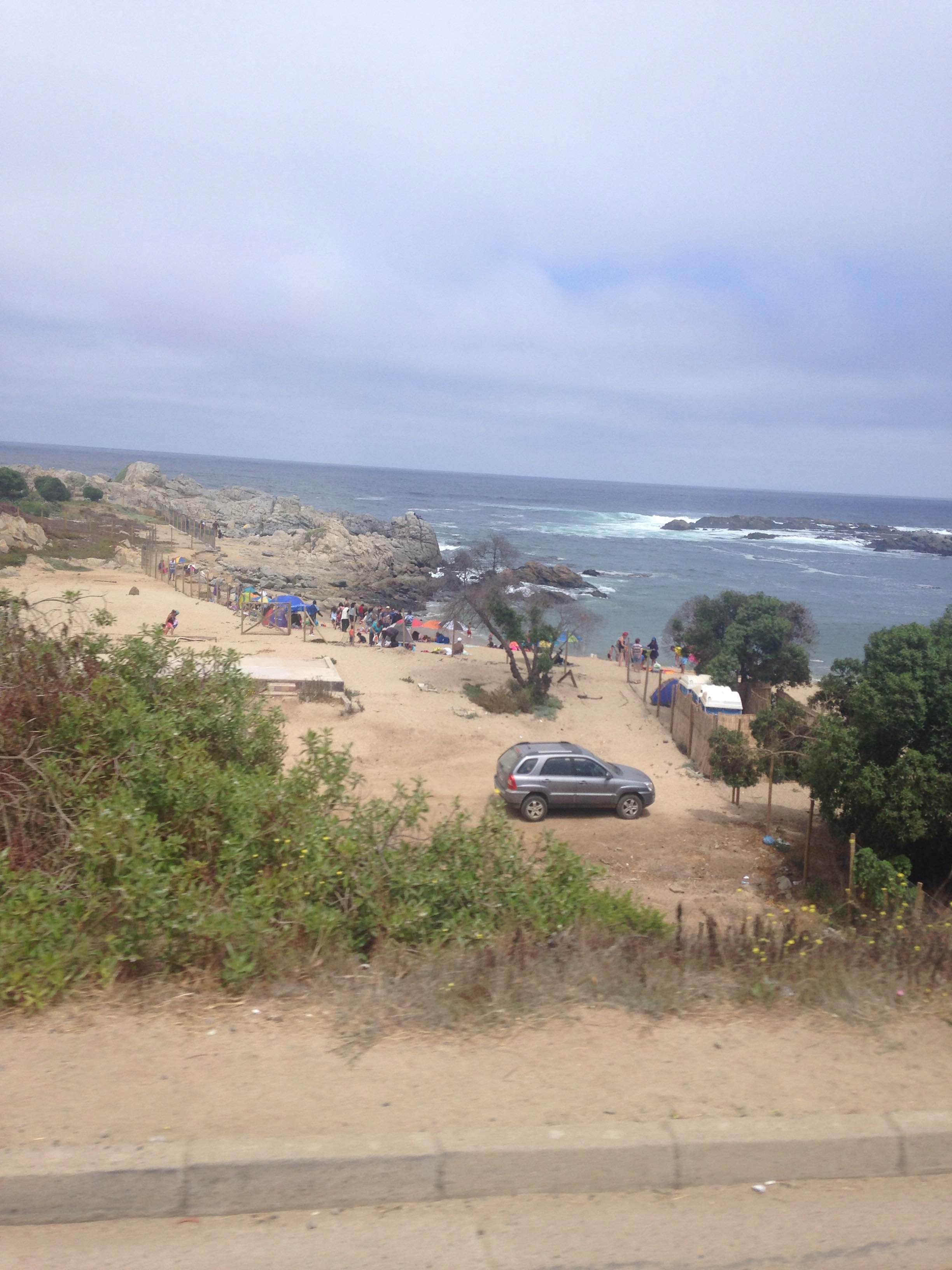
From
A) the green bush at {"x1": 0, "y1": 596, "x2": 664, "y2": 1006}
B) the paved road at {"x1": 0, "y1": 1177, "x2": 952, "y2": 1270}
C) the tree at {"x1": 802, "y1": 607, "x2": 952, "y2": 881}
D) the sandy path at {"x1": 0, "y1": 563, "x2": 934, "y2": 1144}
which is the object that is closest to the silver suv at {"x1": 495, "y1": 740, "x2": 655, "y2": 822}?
the tree at {"x1": 802, "y1": 607, "x2": 952, "y2": 881}

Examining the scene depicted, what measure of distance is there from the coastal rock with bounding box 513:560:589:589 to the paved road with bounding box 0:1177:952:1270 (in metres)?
55.1

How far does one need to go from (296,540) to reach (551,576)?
18.1 meters

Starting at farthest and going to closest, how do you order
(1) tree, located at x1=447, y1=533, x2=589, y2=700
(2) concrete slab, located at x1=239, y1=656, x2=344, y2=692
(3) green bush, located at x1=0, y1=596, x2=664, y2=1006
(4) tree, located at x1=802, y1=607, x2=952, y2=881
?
(1) tree, located at x1=447, y1=533, x2=589, y2=700 < (2) concrete slab, located at x1=239, y1=656, x2=344, y2=692 < (4) tree, located at x1=802, y1=607, x2=952, y2=881 < (3) green bush, located at x1=0, y1=596, x2=664, y2=1006

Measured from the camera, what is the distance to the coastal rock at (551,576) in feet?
195

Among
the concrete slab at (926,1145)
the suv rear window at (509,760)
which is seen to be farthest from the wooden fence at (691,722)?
the concrete slab at (926,1145)

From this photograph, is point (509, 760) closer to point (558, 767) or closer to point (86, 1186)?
point (558, 767)

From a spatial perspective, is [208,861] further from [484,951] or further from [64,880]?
[484,951]

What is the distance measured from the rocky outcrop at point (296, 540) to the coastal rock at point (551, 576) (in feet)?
20.7

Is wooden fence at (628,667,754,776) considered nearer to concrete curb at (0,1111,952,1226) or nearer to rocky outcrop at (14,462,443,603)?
concrete curb at (0,1111,952,1226)

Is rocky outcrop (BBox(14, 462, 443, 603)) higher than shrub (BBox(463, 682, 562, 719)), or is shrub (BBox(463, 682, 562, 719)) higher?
rocky outcrop (BBox(14, 462, 443, 603))

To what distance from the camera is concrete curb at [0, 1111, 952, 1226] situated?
318 cm

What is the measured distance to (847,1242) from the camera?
3223 mm

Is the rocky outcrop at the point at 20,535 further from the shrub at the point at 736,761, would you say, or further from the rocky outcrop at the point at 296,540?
the shrub at the point at 736,761

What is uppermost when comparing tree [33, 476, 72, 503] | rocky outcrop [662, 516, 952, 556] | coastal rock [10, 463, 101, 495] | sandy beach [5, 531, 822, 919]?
rocky outcrop [662, 516, 952, 556]
